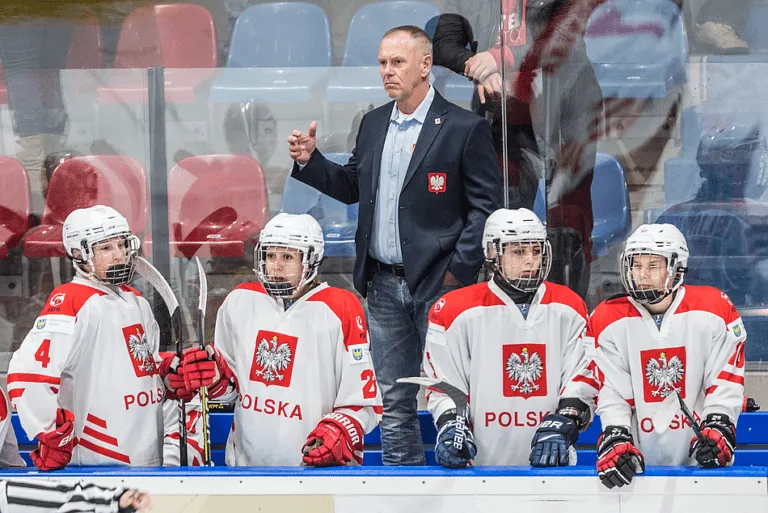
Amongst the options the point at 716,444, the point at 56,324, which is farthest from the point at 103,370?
the point at 716,444

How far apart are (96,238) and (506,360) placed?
114 centimetres

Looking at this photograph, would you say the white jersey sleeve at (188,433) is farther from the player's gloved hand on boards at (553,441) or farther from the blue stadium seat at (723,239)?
the blue stadium seat at (723,239)

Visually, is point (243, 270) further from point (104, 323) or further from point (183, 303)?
point (104, 323)

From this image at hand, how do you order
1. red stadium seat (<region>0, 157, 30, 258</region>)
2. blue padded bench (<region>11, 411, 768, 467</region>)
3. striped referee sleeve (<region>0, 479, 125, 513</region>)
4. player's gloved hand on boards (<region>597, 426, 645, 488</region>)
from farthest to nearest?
1. red stadium seat (<region>0, 157, 30, 258</region>)
2. blue padded bench (<region>11, 411, 768, 467</region>)
3. striped referee sleeve (<region>0, 479, 125, 513</region>)
4. player's gloved hand on boards (<region>597, 426, 645, 488</region>)

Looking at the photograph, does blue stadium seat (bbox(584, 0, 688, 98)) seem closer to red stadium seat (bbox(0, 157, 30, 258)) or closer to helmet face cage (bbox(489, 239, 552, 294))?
helmet face cage (bbox(489, 239, 552, 294))

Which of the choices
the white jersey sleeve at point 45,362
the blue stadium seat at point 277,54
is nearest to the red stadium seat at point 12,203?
the blue stadium seat at point 277,54

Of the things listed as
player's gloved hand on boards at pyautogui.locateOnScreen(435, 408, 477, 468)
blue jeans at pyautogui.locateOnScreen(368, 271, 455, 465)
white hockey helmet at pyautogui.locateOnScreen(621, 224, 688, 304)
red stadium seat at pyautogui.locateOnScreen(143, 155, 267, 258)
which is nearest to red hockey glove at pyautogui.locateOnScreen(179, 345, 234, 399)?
blue jeans at pyautogui.locateOnScreen(368, 271, 455, 465)

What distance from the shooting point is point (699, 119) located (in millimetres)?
3514

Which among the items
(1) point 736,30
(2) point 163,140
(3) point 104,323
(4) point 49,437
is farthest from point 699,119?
(4) point 49,437

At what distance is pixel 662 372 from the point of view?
2.65 metres

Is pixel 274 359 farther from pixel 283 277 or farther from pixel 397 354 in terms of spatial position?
pixel 397 354

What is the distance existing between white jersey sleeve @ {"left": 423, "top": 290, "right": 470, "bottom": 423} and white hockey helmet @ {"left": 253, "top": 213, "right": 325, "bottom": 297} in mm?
360

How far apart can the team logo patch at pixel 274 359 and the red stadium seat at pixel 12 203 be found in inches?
52.9

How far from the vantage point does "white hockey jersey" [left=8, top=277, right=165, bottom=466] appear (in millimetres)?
2672
